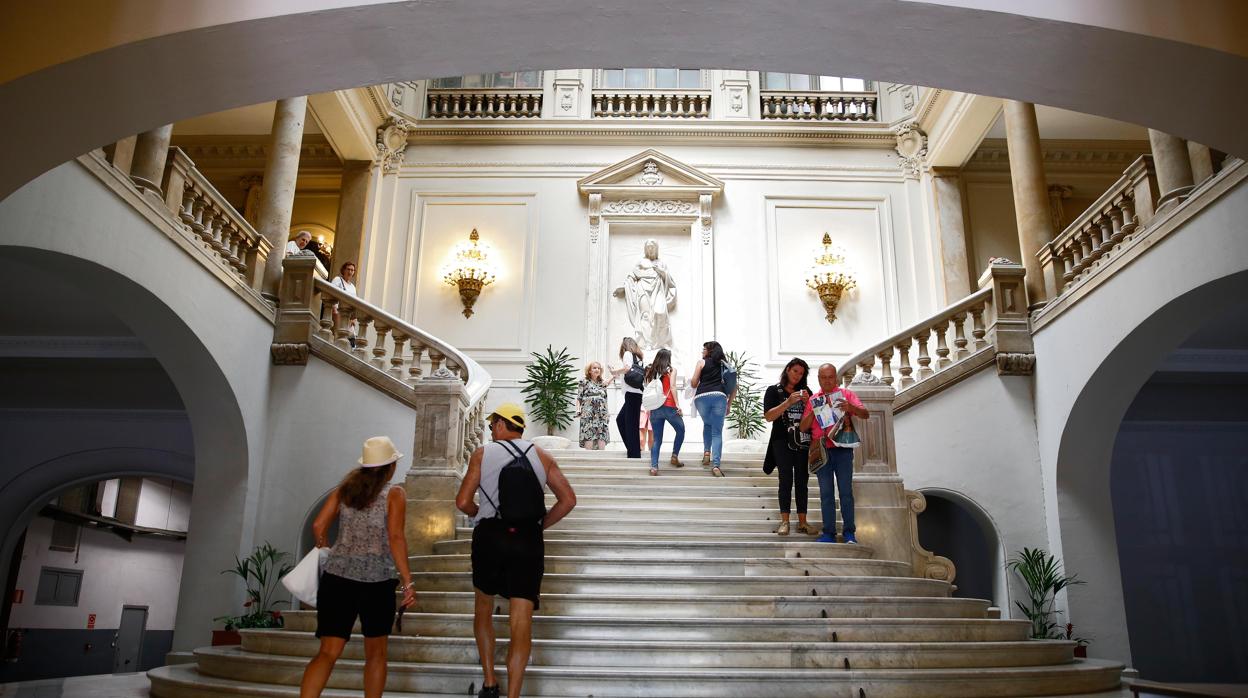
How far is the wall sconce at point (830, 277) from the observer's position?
13727mm

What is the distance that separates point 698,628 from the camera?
5.62 meters

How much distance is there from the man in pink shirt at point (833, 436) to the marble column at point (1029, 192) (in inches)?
168

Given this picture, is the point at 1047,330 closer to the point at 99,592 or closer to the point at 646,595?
the point at 646,595

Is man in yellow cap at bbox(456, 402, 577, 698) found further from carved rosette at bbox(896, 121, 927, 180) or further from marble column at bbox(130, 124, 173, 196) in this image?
carved rosette at bbox(896, 121, 927, 180)

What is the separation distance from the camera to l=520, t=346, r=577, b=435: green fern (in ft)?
41.5

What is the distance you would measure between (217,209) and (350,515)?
5.90 meters

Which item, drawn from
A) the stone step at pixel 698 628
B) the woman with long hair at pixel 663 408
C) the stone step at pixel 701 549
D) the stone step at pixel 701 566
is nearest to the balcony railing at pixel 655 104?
the woman with long hair at pixel 663 408

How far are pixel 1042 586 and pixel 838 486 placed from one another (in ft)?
11.2

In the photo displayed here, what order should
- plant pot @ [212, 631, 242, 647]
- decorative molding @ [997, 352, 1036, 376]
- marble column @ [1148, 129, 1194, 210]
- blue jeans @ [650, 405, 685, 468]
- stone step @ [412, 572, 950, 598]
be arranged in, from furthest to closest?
decorative molding @ [997, 352, 1036, 376], blue jeans @ [650, 405, 685, 468], plant pot @ [212, 631, 242, 647], marble column @ [1148, 129, 1194, 210], stone step @ [412, 572, 950, 598]

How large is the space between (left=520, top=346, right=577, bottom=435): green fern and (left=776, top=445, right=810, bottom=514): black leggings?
18.7 ft

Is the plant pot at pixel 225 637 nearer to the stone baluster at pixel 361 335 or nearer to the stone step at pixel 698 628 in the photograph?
the stone baluster at pixel 361 335

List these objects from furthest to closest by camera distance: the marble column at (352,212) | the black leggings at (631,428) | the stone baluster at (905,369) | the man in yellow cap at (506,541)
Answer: the marble column at (352,212)
the stone baluster at (905,369)
the black leggings at (631,428)
the man in yellow cap at (506,541)

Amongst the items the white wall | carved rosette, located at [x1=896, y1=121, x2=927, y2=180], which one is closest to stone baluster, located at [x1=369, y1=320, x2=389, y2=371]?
the white wall

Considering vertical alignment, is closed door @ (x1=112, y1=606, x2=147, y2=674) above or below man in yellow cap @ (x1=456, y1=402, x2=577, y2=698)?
below
